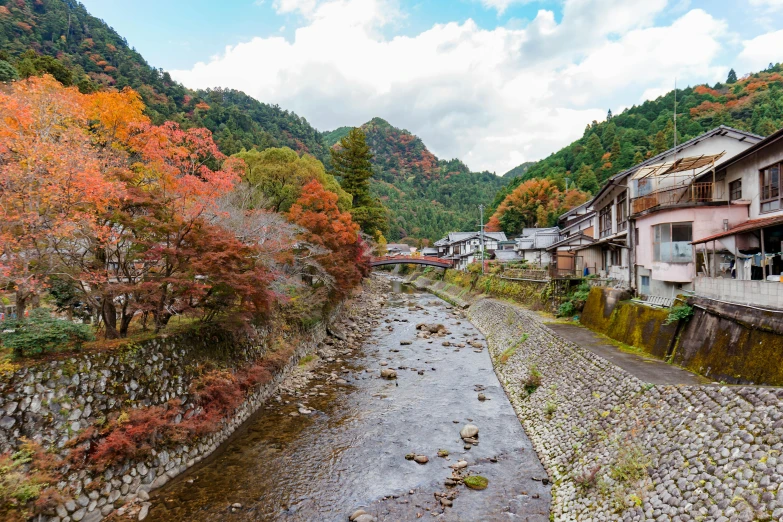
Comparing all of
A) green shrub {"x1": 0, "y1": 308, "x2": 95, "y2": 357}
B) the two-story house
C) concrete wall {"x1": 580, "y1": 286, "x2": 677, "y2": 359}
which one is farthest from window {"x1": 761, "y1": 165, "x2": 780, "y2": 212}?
green shrub {"x1": 0, "y1": 308, "x2": 95, "y2": 357}

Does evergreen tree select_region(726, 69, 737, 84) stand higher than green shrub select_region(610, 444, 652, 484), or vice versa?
evergreen tree select_region(726, 69, 737, 84)

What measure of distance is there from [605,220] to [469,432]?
61.4 ft

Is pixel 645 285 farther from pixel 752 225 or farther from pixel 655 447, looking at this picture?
pixel 655 447

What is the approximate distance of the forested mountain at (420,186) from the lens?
117 m

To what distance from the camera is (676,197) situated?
16.9 meters

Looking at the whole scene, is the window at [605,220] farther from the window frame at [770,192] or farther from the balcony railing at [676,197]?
the window frame at [770,192]

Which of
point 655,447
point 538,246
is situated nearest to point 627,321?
point 655,447

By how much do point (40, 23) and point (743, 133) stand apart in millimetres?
88005

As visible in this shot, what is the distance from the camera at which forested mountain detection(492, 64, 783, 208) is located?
57875 millimetres

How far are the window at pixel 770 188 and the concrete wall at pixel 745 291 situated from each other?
134 inches

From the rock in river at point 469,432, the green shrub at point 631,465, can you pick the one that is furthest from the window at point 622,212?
the green shrub at point 631,465

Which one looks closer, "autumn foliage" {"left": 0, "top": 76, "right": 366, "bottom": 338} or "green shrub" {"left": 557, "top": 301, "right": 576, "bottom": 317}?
"autumn foliage" {"left": 0, "top": 76, "right": 366, "bottom": 338}

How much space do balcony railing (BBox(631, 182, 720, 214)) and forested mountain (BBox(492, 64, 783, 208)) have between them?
46.0 meters

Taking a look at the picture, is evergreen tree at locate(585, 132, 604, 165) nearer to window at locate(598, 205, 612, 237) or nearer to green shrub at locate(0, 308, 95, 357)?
window at locate(598, 205, 612, 237)
